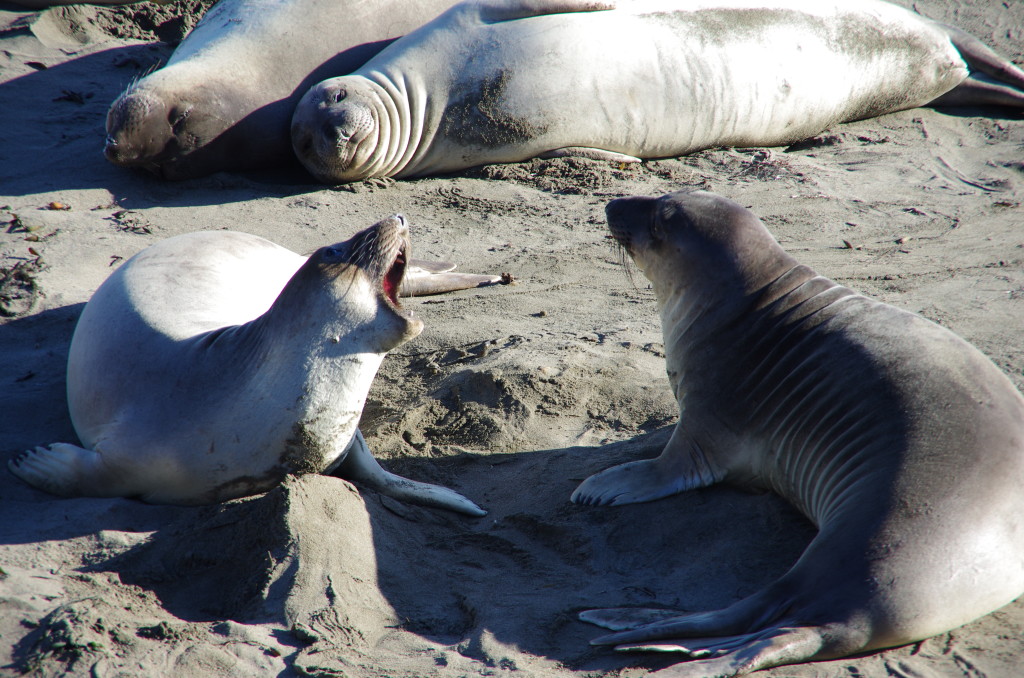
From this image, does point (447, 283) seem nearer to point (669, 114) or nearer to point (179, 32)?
point (669, 114)

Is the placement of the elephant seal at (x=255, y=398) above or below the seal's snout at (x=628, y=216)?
below

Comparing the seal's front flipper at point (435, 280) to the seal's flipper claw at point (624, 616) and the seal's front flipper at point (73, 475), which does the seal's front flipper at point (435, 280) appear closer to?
the seal's front flipper at point (73, 475)

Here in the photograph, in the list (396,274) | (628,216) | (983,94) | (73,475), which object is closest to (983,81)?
(983,94)

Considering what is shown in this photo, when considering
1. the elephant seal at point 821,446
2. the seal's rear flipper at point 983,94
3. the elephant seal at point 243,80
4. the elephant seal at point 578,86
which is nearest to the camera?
the elephant seal at point 821,446

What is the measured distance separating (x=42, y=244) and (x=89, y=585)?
3.01 m

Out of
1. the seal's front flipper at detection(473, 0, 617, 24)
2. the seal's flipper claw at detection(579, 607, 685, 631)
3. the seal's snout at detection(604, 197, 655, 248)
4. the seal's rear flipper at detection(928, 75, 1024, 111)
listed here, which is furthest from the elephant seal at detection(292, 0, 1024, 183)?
the seal's flipper claw at detection(579, 607, 685, 631)

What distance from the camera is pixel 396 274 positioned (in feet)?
11.8

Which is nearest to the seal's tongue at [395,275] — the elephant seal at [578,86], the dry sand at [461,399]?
the dry sand at [461,399]

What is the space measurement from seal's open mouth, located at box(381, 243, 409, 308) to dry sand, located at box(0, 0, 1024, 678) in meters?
0.74

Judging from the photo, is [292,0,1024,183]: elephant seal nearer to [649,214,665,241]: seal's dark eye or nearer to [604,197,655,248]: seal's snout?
[604,197,655,248]: seal's snout

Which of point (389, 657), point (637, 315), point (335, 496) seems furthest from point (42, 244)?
point (389, 657)

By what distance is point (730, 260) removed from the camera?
12.5ft

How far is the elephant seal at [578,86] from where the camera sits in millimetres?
6492

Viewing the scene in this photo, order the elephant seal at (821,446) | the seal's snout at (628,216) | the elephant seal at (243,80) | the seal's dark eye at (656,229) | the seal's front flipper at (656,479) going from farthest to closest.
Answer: the elephant seal at (243,80) → the seal's snout at (628,216) → the seal's dark eye at (656,229) → the seal's front flipper at (656,479) → the elephant seal at (821,446)
